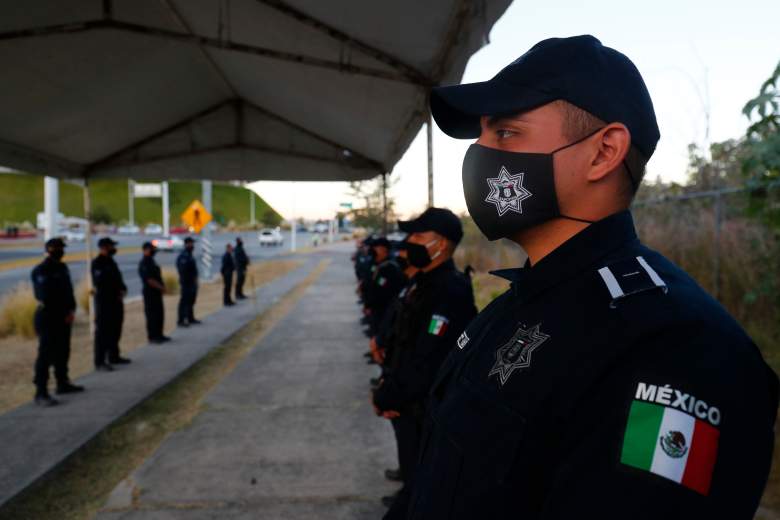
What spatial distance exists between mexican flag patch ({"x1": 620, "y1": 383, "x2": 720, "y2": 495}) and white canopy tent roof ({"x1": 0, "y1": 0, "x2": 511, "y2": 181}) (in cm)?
267

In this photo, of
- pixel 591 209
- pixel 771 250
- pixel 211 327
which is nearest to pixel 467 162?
pixel 591 209

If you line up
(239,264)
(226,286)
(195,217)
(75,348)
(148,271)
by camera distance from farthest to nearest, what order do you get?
(239,264)
(195,217)
(226,286)
(75,348)
(148,271)

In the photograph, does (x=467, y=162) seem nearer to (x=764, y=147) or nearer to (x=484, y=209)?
(x=484, y=209)

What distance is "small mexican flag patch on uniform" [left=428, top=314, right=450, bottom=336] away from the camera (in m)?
2.88

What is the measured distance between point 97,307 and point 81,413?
2226 mm

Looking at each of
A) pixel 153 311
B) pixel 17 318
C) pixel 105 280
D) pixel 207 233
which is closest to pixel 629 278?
pixel 105 280

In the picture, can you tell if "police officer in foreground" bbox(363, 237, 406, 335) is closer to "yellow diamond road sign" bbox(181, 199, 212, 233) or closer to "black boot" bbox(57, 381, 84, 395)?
"black boot" bbox(57, 381, 84, 395)

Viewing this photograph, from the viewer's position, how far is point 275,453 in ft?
15.0

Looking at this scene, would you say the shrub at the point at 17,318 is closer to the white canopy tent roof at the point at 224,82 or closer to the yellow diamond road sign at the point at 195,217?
the white canopy tent roof at the point at 224,82

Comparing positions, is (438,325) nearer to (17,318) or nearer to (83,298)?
(17,318)

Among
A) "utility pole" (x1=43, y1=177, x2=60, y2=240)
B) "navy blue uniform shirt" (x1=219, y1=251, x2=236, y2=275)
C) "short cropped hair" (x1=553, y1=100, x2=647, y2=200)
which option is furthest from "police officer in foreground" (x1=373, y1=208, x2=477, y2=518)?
"navy blue uniform shirt" (x1=219, y1=251, x2=236, y2=275)

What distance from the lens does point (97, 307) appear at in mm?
7250

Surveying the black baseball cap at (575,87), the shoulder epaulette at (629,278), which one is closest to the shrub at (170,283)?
the black baseball cap at (575,87)

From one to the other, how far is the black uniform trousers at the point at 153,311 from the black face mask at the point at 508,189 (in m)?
8.87
